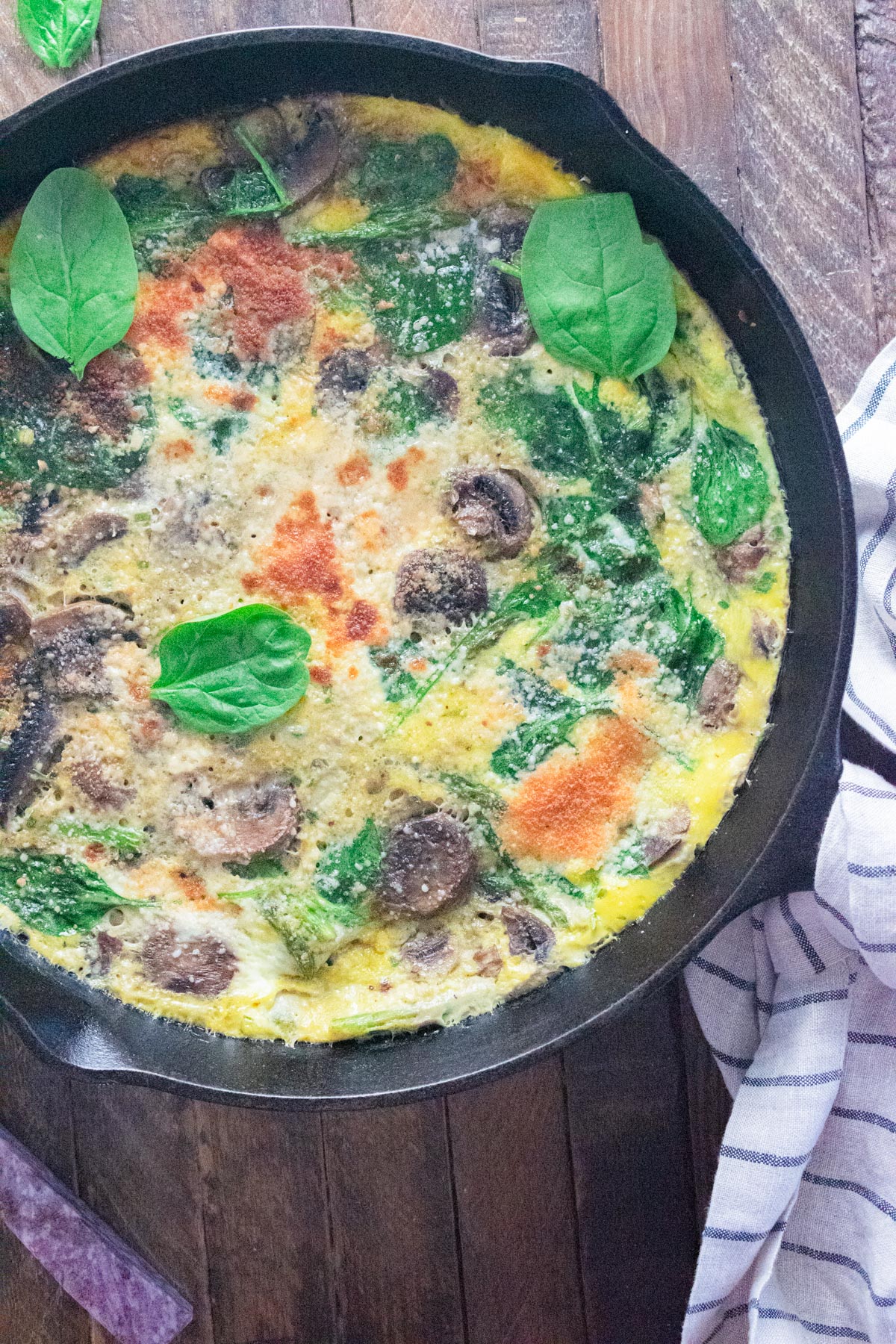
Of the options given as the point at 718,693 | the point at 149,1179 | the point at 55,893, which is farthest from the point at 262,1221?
the point at 718,693

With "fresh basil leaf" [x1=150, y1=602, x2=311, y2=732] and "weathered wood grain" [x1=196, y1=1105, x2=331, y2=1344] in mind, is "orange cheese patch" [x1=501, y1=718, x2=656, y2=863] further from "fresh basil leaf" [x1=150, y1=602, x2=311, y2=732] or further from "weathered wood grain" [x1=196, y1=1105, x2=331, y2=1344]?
"weathered wood grain" [x1=196, y1=1105, x2=331, y2=1344]

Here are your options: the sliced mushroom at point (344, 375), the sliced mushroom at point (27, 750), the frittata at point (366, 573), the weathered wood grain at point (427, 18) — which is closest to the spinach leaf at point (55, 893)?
the frittata at point (366, 573)

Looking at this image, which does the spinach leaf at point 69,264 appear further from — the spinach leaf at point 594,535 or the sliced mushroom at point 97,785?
the spinach leaf at point 594,535

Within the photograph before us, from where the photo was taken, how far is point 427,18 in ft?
8.10

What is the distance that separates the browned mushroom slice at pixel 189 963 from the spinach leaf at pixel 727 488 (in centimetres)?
130

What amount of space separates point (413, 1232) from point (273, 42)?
2.47 m

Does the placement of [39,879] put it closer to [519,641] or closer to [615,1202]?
[519,641]

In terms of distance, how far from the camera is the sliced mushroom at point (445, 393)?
2.32 m

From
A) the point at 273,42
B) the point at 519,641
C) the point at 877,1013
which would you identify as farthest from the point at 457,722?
the point at 273,42

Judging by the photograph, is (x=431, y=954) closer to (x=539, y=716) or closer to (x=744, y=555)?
(x=539, y=716)

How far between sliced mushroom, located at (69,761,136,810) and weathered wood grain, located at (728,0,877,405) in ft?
5.70

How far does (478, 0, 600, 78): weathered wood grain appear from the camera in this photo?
2.47 m

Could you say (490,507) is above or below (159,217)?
below

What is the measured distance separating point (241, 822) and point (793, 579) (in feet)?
4.01
